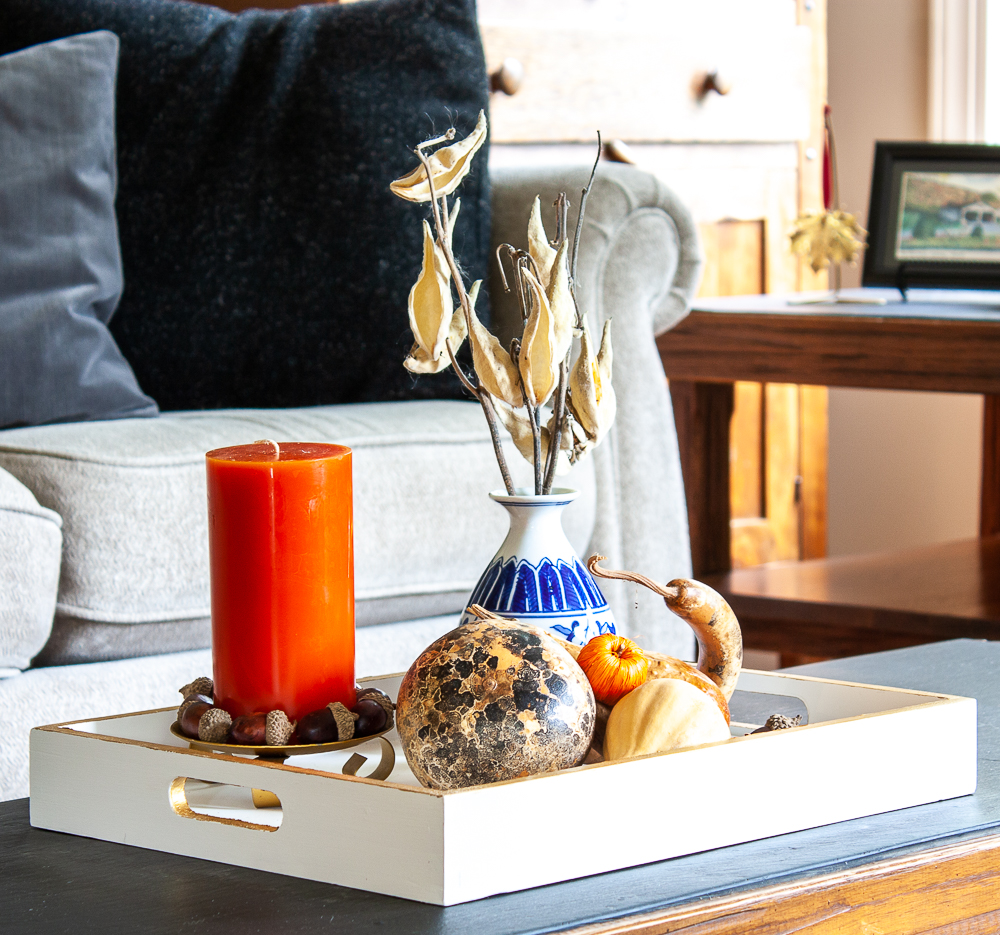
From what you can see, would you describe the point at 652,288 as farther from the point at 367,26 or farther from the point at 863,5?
the point at 863,5

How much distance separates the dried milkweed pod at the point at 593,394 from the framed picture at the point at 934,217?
5.66ft

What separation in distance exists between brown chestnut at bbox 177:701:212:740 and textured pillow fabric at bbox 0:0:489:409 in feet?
3.21

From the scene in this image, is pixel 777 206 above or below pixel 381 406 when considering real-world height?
above

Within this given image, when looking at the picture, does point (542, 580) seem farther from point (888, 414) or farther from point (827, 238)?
point (888, 414)

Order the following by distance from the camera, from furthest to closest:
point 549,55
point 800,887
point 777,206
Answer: point 777,206 < point 549,55 < point 800,887

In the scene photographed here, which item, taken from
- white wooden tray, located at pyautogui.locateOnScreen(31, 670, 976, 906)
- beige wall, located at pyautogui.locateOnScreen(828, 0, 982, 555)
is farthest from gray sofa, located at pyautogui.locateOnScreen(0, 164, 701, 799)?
beige wall, located at pyautogui.locateOnScreen(828, 0, 982, 555)

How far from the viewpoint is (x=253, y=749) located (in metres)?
0.64

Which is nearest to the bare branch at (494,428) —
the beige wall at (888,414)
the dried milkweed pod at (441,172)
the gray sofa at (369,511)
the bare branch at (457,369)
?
the bare branch at (457,369)

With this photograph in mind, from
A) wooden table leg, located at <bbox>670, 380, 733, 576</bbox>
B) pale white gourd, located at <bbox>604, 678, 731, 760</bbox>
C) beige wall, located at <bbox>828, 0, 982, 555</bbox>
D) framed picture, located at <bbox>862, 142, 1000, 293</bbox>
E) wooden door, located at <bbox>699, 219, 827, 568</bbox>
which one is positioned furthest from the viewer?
beige wall, located at <bbox>828, 0, 982, 555</bbox>

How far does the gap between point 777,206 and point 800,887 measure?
8.63ft

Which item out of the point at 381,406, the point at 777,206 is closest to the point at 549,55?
the point at 777,206

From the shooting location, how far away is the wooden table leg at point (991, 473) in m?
2.77

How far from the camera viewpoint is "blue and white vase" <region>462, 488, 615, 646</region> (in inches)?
28.3

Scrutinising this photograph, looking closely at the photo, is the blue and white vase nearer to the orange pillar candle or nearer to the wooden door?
the orange pillar candle
